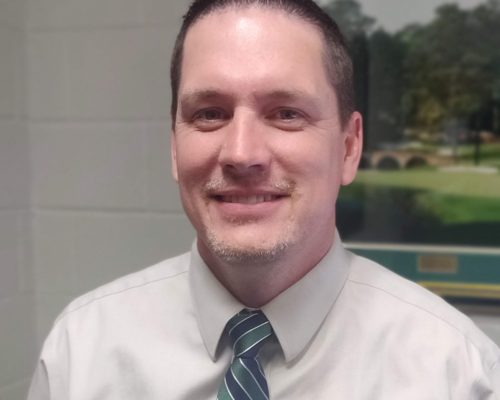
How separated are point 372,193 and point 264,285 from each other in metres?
0.47

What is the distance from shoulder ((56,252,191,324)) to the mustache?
26 centimetres

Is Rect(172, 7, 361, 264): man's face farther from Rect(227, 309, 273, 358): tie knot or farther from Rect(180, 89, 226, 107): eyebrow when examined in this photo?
Rect(227, 309, 273, 358): tie knot

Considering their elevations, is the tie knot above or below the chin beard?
below

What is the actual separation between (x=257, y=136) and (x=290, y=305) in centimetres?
28

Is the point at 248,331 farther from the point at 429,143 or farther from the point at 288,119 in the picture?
the point at 429,143

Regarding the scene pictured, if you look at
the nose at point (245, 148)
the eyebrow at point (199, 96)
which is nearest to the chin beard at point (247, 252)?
the nose at point (245, 148)

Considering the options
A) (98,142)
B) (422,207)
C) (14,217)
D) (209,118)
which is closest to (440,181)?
(422,207)

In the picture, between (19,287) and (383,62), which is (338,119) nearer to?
(383,62)

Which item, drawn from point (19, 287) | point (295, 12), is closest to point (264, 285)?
point (295, 12)

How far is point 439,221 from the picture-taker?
1.39 metres

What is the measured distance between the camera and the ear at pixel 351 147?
1.10m

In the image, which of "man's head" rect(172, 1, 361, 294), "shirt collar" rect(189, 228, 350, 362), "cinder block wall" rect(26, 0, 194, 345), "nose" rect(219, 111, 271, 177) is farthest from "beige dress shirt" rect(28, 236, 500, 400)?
"cinder block wall" rect(26, 0, 194, 345)

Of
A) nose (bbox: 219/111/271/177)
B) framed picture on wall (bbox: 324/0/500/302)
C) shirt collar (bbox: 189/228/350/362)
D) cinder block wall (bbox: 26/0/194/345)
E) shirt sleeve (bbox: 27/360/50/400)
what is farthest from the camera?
cinder block wall (bbox: 26/0/194/345)

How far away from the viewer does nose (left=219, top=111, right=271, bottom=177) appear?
0.93m
